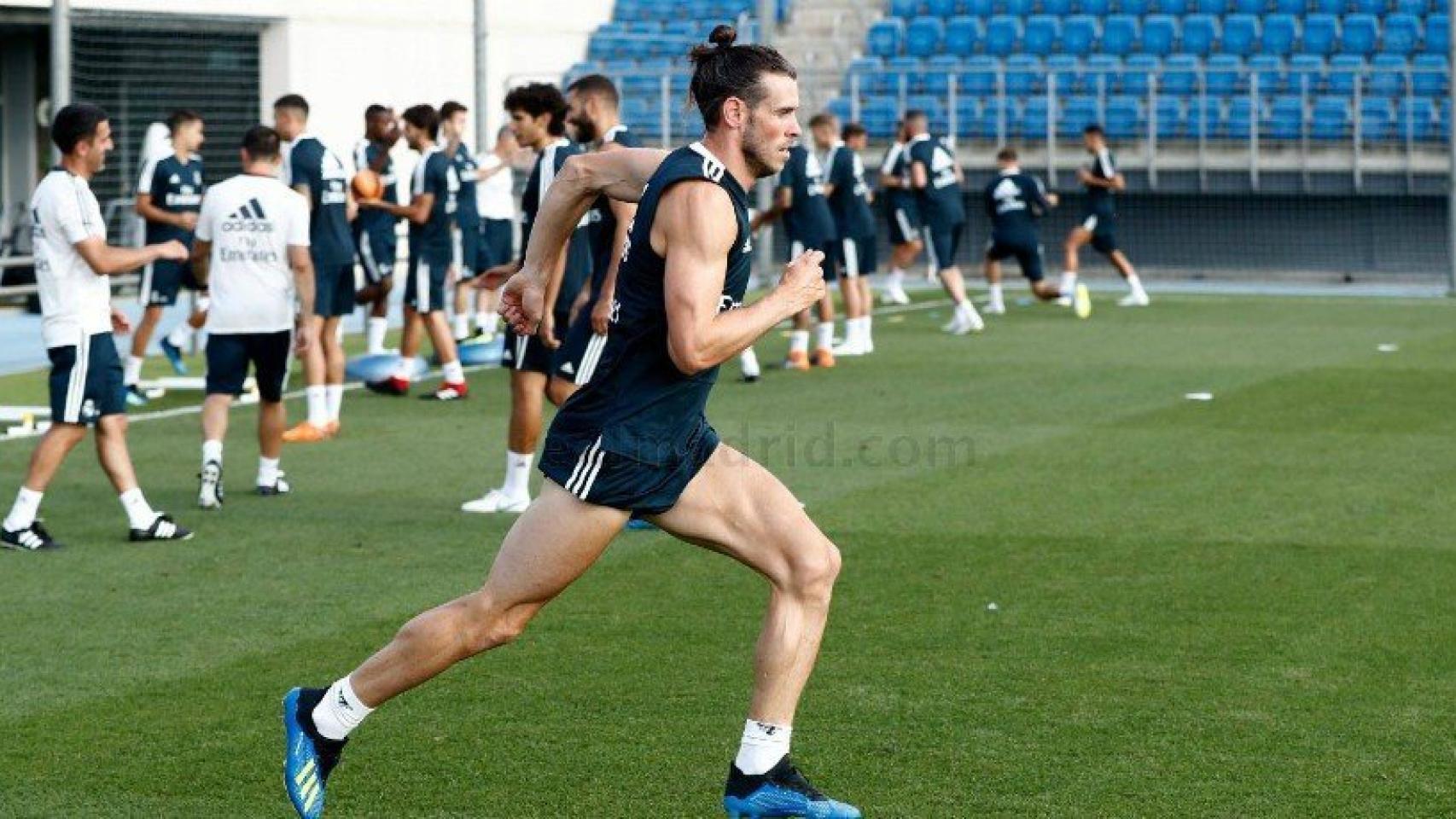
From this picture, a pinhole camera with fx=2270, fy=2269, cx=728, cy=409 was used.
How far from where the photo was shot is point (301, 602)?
8852 mm

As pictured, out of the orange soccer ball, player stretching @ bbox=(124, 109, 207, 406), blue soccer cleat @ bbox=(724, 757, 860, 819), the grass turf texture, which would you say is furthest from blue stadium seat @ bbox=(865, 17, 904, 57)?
blue soccer cleat @ bbox=(724, 757, 860, 819)

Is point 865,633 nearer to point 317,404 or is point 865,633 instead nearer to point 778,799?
point 778,799

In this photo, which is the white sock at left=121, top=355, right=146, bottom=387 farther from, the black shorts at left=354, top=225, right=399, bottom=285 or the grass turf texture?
the black shorts at left=354, top=225, right=399, bottom=285

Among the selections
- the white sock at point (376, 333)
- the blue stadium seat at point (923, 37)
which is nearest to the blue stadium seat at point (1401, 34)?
the blue stadium seat at point (923, 37)

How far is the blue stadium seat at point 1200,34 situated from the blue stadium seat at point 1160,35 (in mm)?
173

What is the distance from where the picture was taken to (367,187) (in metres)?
17.5

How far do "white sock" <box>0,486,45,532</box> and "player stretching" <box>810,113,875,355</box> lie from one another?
1054cm

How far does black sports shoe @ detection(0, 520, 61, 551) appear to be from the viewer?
10.1 m

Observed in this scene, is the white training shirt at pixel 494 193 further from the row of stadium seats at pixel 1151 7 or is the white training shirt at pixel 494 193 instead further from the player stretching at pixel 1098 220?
the row of stadium seats at pixel 1151 7

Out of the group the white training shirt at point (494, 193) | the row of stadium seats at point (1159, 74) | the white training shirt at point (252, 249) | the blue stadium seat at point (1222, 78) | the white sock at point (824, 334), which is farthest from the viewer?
the blue stadium seat at point (1222, 78)

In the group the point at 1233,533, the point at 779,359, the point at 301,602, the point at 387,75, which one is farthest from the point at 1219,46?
the point at 301,602

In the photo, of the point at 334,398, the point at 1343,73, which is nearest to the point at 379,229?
the point at 334,398

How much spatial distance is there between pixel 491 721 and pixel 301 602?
2.20 m

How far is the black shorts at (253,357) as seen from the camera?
38.0 feet
